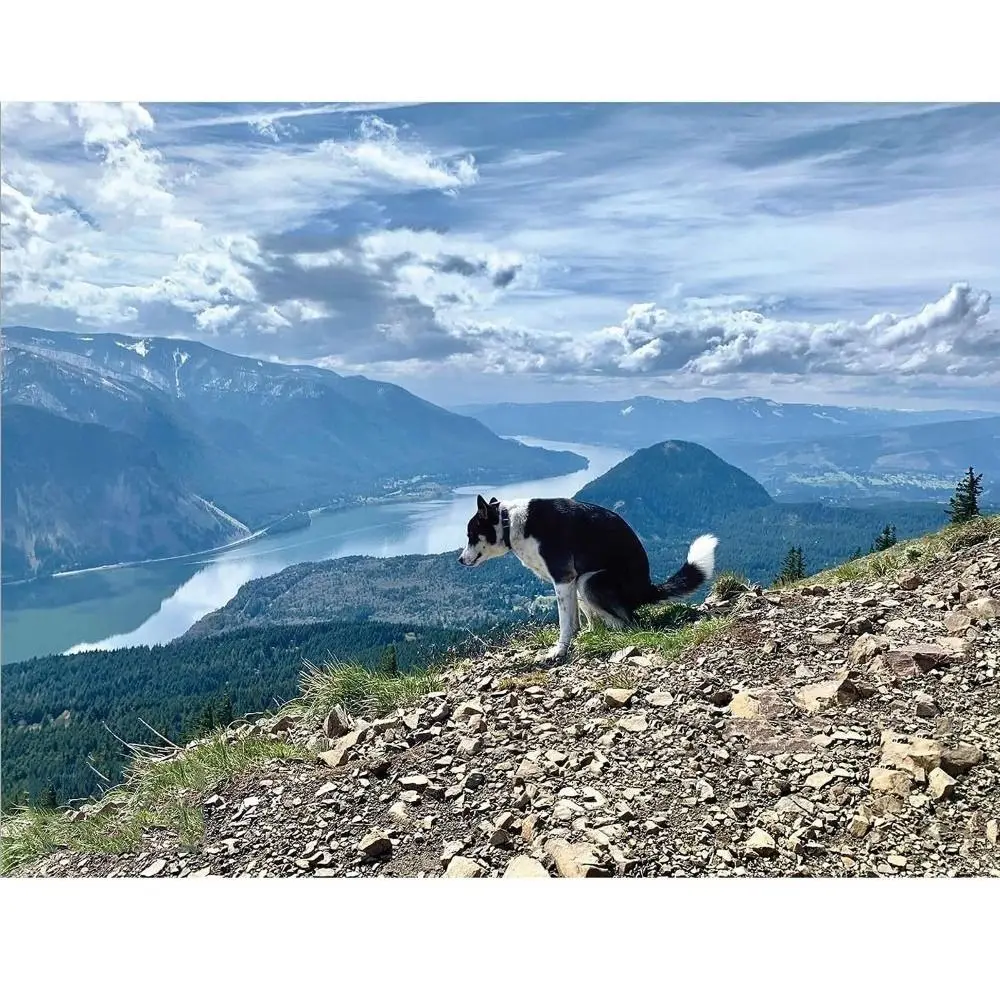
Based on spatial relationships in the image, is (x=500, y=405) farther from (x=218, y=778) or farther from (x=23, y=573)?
(x=23, y=573)

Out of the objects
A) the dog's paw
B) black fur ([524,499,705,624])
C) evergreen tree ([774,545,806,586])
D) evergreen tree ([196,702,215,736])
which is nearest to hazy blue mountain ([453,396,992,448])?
evergreen tree ([774,545,806,586])

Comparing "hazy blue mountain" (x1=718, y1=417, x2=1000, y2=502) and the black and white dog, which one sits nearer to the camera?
the black and white dog

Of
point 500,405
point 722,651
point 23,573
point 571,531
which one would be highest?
point 500,405

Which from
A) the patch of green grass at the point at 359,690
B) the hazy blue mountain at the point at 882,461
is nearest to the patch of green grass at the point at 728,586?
the patch of green grass at the point at 359,690

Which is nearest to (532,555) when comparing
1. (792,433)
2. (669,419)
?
(669,419)

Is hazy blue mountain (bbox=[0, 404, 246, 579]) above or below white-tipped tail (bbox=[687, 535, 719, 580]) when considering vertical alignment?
below

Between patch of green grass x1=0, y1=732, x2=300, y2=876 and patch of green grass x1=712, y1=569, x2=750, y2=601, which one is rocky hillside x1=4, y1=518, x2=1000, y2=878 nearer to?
patch of green grass x1=0, y1=732, x2=300, y2=876

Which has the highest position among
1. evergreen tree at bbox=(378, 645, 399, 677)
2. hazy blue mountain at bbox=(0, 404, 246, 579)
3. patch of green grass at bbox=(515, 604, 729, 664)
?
patch of green grass at bbox=(515, 604, 729, 664)

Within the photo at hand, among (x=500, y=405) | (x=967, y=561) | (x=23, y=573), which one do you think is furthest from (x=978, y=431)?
(x=23, y=573)
